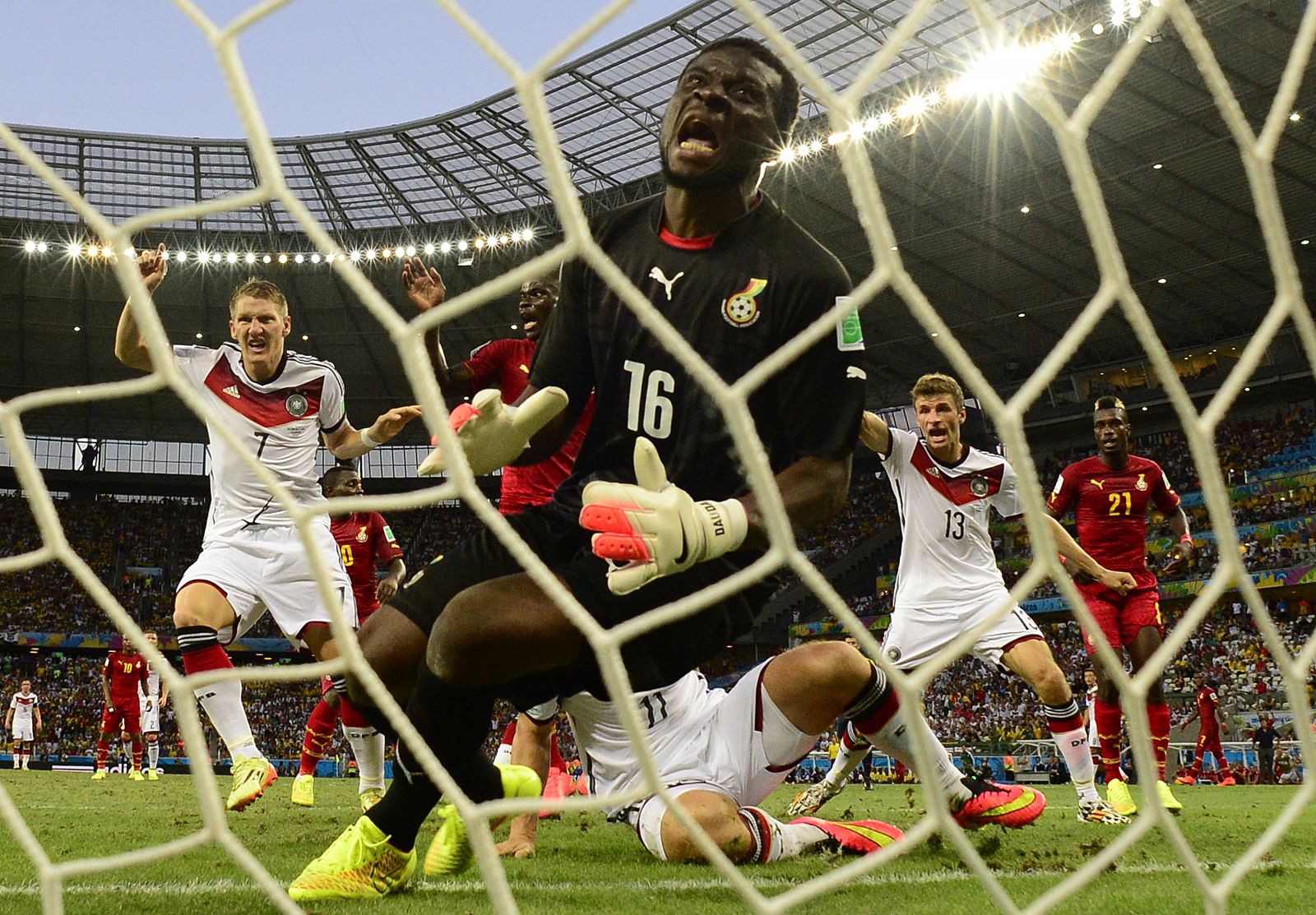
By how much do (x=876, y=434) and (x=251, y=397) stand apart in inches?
104

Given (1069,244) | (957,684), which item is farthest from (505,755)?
(1069,244)

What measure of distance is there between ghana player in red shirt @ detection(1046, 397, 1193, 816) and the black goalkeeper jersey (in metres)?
3.69

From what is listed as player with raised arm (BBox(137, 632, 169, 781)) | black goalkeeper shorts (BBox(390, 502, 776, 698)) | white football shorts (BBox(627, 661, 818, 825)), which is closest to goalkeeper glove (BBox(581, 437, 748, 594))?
black goalkeeper shorts (BBox(390, 502, 776, 698))

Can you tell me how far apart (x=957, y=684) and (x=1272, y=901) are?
20850 millimetres

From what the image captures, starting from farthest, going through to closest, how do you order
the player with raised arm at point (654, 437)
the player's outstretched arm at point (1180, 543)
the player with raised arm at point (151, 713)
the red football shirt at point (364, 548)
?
the player with raised arm at point (151, 713), the red football shirt at point (364, 548), the player's outstretched arm at point (1180, 543), the player with raised arm at point (654, 437)

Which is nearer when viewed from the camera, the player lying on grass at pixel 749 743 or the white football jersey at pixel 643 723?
the player lying on grass at pixel 749 743

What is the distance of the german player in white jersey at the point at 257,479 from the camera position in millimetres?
4434

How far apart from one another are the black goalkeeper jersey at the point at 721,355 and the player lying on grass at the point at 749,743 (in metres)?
0.59

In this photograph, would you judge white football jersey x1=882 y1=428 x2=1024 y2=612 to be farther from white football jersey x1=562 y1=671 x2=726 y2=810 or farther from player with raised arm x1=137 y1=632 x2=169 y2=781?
player with raised arm x1=137 y1=632 x2=169 y2=781

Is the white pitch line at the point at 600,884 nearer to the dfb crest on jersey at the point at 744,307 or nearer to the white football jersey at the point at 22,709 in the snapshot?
the dfb crest on jersey at the point at 744,307

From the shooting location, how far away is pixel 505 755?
5297 millimetres

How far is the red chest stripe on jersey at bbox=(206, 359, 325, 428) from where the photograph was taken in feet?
15.3

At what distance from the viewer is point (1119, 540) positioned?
6.14 m

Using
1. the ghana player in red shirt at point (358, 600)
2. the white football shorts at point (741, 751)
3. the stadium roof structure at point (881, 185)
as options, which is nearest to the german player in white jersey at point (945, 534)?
the white football shorts at point (741, 751)
